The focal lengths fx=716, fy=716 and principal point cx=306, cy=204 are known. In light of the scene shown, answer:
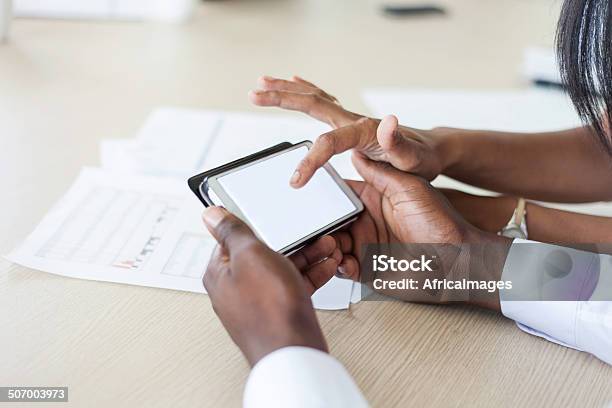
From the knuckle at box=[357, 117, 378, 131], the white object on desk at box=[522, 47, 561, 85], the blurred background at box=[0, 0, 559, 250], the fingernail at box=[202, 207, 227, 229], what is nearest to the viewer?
the fingernail at box=[202, 207, 227, 229]

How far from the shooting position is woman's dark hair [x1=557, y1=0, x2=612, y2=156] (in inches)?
23.5

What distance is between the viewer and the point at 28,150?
2.69ft

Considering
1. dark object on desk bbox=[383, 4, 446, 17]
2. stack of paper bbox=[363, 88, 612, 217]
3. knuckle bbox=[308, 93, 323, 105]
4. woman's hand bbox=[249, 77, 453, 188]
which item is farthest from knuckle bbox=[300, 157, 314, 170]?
dark object on desk bbox=[383, 4, 446, 17]

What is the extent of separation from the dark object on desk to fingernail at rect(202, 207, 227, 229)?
3.04 ft

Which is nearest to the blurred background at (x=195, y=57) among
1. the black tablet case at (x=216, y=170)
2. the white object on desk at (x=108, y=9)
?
the white object on desk at (x=108, y=9)

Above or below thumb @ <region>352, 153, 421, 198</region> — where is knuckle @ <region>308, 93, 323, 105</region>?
above

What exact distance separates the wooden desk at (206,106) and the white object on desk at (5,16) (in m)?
0.03

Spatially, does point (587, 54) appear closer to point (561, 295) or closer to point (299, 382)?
point (561, 295)

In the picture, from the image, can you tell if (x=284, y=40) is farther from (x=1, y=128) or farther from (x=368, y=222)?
(x=368, y=222)

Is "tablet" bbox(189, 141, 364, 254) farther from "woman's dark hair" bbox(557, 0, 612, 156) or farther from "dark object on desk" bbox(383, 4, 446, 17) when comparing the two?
"dark object on desk" bbox(383, 4, 446, 17)

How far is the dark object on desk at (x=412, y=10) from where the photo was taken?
1.37 metres

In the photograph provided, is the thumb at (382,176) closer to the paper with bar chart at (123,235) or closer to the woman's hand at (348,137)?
the woman's hand at (348,137)

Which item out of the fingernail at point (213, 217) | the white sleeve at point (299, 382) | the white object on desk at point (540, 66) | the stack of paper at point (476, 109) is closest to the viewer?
the white sleeve at point (299, 382)

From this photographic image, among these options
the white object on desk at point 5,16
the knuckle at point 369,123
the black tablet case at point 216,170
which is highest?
the knuckle at point 369,123
